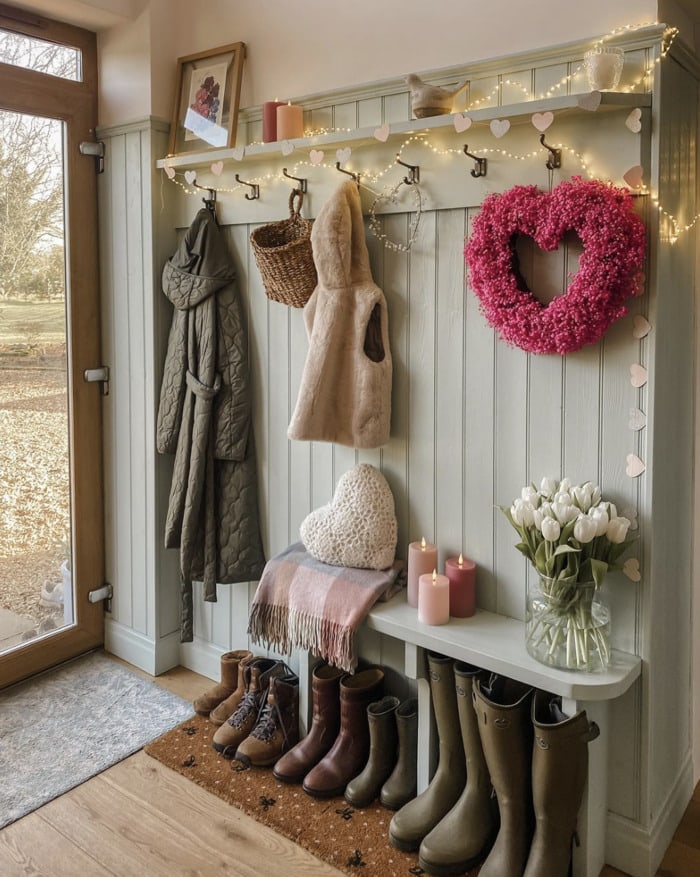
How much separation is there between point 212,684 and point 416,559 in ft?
3.58

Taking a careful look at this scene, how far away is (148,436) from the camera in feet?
9.43

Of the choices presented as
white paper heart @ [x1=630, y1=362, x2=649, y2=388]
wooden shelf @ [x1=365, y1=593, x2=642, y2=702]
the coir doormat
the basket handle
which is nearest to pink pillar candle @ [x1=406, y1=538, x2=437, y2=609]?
wooden shelf @ [x1=365, y1=593, x2=642, y2=702]

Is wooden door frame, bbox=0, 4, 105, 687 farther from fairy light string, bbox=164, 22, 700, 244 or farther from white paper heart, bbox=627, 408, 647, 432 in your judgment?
white paper heart, bbox=627, 408, 647, 432

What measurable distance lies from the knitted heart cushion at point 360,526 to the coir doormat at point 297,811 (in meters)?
0.65

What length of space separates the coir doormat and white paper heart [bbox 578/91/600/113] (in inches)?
70.7

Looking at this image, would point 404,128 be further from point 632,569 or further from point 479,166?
point 632,569

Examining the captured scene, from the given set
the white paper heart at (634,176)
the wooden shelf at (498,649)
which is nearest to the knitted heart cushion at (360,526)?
the wooden shelf at (498,649)

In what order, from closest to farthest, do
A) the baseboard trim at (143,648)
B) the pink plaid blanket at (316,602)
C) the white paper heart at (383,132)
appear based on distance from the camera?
the white paper heart at (383,132) < the pink plaid blanket at (316,602) < the baseboard trim at (143,648)

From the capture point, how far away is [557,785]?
183 centimetres

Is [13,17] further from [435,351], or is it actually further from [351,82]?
[435,351]

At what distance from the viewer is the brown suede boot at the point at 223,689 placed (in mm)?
2664

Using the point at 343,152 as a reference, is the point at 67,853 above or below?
below

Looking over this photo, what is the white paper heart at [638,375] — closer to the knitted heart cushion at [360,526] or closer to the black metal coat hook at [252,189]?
the knitted heart cushion at [360,526]

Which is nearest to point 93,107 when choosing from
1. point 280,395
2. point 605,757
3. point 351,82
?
point 351,82
